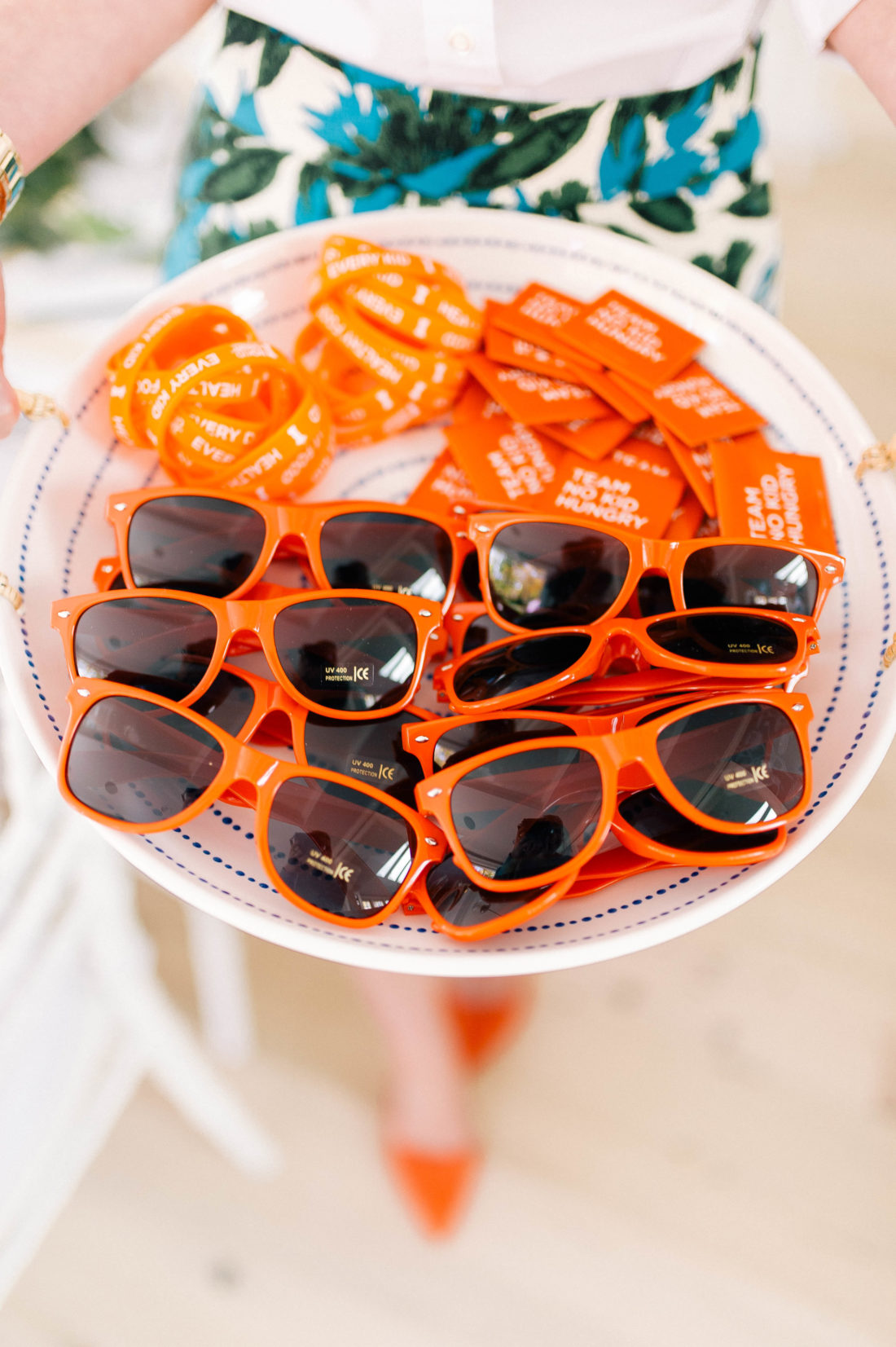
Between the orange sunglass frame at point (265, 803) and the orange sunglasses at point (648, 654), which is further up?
the orange sunglasses at point (648, 654)

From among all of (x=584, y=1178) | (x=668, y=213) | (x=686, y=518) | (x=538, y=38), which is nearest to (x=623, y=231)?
(x=668, y=213)

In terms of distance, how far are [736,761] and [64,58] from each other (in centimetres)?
63

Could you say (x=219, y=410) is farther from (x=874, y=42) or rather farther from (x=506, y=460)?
(x=874, y=42)

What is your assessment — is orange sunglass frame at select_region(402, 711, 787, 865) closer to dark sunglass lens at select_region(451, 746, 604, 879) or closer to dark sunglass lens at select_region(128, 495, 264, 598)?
dark sunglass lens at select_region(451, 746, 604, 879)

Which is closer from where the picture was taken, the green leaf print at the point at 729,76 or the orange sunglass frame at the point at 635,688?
the orange sunglass frame at the point at 635,688

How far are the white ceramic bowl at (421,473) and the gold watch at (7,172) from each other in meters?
0.10

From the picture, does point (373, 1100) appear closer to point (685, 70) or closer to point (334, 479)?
point (334, 479)

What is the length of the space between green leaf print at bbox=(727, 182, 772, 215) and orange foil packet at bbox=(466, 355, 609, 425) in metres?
0.21

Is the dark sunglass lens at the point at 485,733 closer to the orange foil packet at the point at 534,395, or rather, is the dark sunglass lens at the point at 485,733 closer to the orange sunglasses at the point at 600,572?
the orange sunglasses at the point at 600,572

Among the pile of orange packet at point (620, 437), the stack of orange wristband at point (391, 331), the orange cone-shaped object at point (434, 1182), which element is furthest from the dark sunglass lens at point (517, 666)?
the orange cone-shaped object at point (434, 1182)

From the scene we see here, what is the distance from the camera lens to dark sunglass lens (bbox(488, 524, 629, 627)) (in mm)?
587

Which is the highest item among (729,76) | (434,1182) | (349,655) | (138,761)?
(729,76)

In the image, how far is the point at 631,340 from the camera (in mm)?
665

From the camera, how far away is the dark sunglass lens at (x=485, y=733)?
544mm
